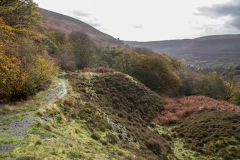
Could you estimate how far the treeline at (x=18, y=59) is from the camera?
9.42m

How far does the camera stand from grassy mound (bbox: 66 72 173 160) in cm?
1191

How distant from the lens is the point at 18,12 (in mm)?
16422

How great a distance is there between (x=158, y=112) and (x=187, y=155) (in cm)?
1119

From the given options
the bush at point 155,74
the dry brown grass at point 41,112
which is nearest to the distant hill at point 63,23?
the bush at point 155,74

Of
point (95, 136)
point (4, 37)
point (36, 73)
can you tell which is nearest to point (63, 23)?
point (36, 73)

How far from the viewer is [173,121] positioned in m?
20.8

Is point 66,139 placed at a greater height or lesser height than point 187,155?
greater

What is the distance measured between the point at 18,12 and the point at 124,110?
17.9 metres

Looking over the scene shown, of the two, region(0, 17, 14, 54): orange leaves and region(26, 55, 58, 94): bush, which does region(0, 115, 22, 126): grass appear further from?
region(0, 17, 14, 54): orange leaves

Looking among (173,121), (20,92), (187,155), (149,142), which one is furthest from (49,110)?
(173,121)

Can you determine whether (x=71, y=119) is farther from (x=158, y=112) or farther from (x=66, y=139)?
(x=158, y=112)

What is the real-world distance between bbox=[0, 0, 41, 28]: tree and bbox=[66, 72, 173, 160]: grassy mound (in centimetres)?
945

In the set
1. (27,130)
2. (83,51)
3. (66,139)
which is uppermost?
(83,51)

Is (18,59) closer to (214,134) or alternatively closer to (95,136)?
(95,136)
